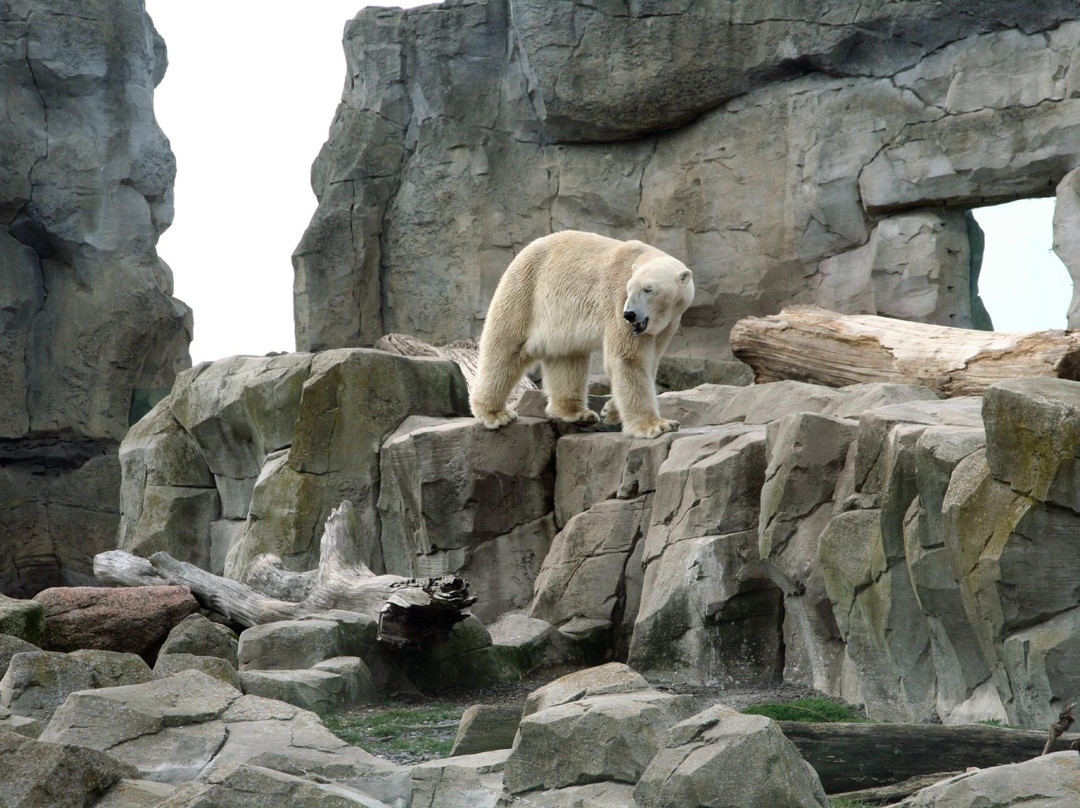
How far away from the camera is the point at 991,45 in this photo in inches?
461

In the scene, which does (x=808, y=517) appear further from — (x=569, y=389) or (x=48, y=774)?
Result: (x=48, y=774)

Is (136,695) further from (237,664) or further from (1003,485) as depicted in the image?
(1003,485)

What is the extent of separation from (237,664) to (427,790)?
3.04m

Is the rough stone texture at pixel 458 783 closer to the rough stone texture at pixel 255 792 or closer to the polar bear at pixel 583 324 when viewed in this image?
the rough stone texture at pixel 255 792

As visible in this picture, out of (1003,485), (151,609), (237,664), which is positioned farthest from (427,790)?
(151,609)

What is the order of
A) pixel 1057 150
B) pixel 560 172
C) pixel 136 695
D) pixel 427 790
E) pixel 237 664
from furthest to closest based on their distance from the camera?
pixel 560 172
pixel 1057 150
pixel 237 664
pixel 136 695
pixel 427 790

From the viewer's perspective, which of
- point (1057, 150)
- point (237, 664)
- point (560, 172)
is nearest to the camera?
point (237, 664)

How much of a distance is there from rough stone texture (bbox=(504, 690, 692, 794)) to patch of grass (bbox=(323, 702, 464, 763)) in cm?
117

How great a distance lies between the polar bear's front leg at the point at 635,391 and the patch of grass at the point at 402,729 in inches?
88.9

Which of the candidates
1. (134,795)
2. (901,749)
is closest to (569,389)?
(901,749)

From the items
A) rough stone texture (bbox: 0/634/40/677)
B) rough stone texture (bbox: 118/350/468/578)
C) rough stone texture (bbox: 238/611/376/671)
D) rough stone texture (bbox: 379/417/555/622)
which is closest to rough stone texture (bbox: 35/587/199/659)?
rough stone texture (bbox: 238/611/376/671)

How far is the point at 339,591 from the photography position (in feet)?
25.7

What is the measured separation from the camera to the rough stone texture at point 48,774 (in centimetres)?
360

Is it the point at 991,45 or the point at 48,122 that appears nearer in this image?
the point at 991,45
